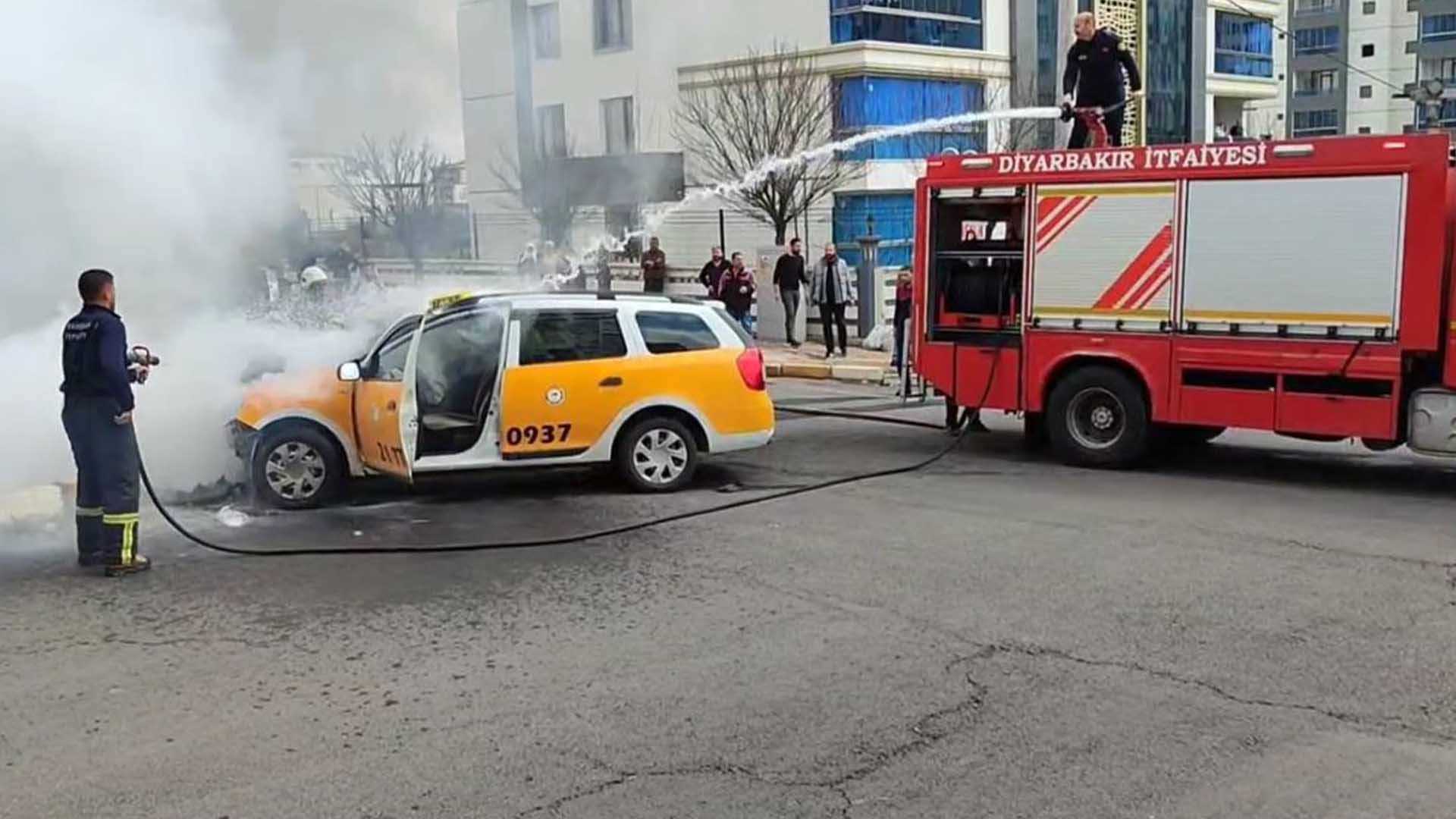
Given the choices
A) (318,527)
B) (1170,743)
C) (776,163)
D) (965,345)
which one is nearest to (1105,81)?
(965,345)

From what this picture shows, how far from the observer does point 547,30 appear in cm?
1639

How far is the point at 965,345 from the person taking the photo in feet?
39.6

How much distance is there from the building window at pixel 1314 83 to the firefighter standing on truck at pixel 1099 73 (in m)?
78.5

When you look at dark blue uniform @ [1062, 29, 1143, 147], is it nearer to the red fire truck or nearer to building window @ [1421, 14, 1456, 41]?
the red fire truck

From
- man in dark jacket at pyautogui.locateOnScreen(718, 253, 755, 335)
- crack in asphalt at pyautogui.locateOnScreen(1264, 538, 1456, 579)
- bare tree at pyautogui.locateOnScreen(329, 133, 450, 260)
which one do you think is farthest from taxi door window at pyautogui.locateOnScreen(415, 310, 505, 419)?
man in dark jacket at pyautogui.locateOnScreen(718, 253, 755, 335)

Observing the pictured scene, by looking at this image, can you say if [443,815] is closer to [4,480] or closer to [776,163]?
[4,480]

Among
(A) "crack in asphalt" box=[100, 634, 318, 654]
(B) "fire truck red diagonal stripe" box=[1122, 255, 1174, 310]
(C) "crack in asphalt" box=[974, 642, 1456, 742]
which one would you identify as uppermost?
(B) "fire truck red diagonal stripe" box=[1122, 255, 1174, 310]

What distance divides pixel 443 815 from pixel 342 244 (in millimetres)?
12278

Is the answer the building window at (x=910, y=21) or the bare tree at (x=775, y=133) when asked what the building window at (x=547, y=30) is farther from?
the building window at (x=910, y=21)

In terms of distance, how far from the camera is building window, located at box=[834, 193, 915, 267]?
3675 cm

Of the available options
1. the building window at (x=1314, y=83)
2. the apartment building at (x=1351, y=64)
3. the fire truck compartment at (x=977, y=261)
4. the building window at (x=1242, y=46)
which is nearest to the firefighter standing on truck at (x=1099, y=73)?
the fire truck compartment at (x=977, y=261)

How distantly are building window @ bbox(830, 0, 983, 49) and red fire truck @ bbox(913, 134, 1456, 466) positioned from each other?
2336cm

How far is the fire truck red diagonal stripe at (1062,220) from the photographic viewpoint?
11.4 m

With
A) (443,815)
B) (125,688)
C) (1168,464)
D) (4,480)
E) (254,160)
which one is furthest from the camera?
(1168,464)
